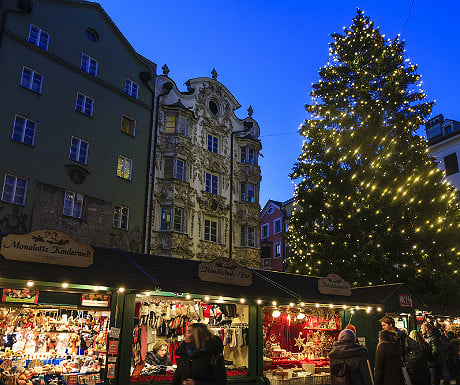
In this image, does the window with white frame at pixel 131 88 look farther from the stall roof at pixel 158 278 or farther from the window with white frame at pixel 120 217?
the stall roof at pixel 158 278

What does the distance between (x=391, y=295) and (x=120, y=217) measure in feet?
44.2

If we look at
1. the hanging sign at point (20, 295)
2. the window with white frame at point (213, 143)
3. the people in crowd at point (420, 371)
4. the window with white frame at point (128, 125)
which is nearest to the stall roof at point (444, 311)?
the people in crowd at point (420, 371)

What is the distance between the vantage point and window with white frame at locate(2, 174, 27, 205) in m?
17.9

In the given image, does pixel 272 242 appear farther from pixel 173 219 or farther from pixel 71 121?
pixel 71 121

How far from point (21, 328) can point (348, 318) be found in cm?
1149

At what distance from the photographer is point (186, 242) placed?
980 inches

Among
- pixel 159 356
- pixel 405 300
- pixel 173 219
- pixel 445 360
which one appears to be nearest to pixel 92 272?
pixel 159 356

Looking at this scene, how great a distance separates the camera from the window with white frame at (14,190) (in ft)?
58.6

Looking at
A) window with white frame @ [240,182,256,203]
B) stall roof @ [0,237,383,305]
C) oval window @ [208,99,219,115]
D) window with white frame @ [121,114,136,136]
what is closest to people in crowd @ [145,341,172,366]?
stall roof @ [0,237,383,305]

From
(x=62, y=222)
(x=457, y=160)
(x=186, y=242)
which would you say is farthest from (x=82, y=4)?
(x=457, y=160)

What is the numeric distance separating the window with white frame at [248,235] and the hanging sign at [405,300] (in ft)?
43.4

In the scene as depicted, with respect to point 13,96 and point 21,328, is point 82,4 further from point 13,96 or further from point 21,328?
point 21,328

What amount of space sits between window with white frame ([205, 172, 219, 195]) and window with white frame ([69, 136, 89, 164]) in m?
8.67

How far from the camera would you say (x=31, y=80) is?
19.7m
